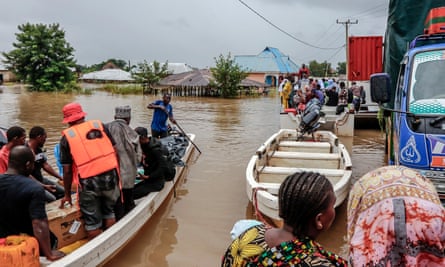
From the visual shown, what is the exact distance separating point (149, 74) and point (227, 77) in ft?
31.0

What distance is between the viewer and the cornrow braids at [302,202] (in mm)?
1660

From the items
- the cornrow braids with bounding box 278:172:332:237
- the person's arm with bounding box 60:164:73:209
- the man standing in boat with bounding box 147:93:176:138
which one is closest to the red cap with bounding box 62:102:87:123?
the person's arm with bounding box 60:164:73:209

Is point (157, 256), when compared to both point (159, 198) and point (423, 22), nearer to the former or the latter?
point (159, 198)

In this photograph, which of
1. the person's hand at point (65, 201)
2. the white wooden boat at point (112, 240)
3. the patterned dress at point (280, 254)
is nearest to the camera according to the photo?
the patterned dress at point (280, 254)

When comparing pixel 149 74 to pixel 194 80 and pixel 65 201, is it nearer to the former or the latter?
pixel 194 80

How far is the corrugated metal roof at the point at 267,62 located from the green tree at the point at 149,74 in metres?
13.3

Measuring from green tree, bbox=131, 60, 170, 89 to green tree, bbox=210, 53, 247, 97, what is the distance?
25.7 feet

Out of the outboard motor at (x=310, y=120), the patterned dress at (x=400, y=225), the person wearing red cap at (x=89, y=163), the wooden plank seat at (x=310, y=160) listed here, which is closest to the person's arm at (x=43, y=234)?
the person wearing red cap at (x=89, y=163)

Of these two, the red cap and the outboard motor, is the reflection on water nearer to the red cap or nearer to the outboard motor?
the outboard motor

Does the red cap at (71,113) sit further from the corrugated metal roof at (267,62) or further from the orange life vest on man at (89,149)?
the corrugated metal roof at (267,62)

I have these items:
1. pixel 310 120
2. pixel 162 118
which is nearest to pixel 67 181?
pixel 162 118

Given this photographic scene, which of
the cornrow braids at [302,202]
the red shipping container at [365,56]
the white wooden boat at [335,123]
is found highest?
the red shipping container at [365,56]

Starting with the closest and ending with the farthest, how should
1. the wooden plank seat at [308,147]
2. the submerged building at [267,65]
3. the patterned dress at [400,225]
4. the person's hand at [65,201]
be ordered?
the patterned dress at [400,225], the person's hand at [65,201], the wooden plank seat at [308,147], the submerged building at [267,65]

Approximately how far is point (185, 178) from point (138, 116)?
1278 cm
